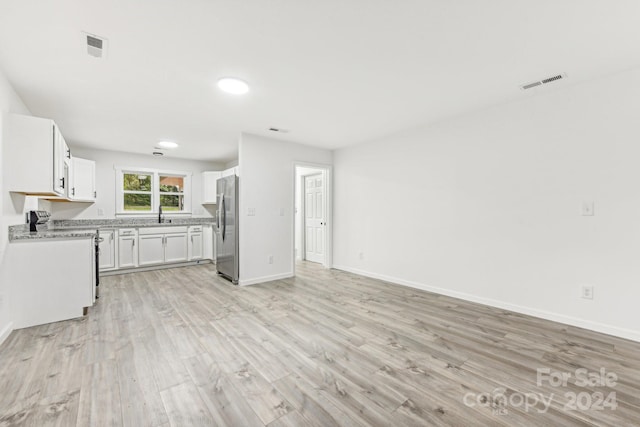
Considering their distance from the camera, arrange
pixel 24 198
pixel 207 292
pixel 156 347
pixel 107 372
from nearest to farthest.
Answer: pixel 107 372 → pixel 156 347 → pixel 24 198 → pixel 207 292

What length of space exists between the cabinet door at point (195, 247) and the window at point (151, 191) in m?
0.90

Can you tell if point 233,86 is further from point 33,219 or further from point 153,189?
point 153,189

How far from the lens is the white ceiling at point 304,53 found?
5.79 feet

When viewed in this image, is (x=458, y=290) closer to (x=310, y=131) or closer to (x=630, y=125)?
(x=630, y=125)

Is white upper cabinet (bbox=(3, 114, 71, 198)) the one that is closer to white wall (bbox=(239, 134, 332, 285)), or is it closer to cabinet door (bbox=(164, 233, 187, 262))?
white wall (bbox=(239, 134, 332, 285))

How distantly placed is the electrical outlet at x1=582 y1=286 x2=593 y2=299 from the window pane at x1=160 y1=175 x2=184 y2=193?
292 inches

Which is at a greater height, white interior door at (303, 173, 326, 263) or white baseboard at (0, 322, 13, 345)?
white interior door at (303, 173, 326, 263)

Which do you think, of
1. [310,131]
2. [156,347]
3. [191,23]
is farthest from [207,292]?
[191,23]

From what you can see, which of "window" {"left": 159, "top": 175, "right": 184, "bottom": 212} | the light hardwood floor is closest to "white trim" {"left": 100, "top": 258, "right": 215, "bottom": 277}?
"window" {"left": 159, "top": 175, "right": 184, "bottom": 212}

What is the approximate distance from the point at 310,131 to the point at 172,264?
4.22 meters

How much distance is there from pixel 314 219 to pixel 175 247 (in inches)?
125

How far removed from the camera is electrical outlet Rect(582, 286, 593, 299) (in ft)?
8.86

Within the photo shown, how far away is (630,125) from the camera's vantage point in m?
2.52

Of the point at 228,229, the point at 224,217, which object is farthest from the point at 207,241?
the point at 228,229
